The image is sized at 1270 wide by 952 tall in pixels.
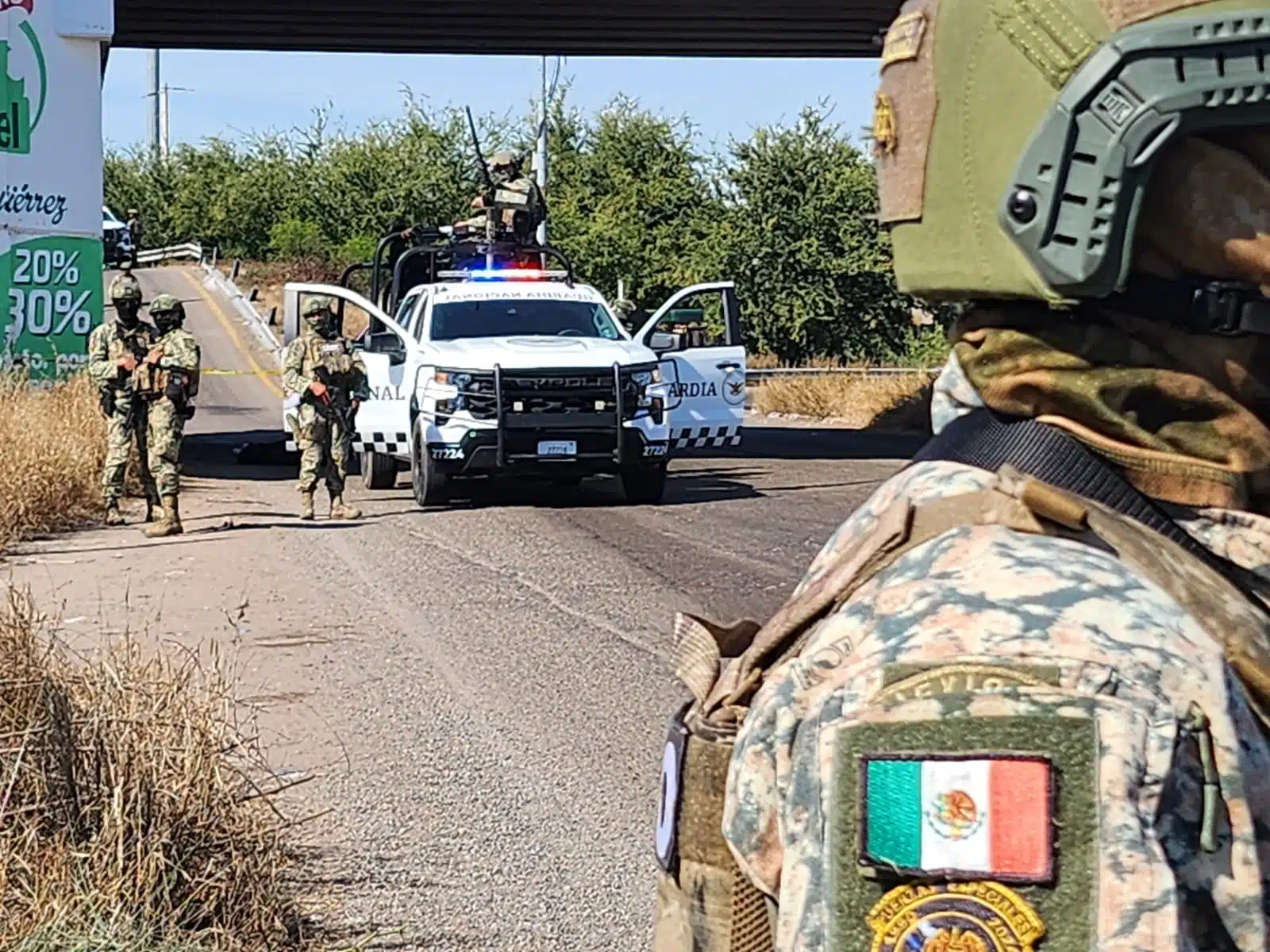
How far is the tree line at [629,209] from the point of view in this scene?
42500 millimetres

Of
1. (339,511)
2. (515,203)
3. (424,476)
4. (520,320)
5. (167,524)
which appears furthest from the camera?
(515,203)

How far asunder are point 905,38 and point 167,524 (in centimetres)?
1235

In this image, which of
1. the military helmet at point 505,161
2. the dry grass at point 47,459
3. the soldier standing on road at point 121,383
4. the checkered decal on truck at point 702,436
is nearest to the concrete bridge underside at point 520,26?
the military helmet at point 505,161

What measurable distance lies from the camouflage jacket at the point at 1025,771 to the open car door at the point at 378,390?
13.6 metres

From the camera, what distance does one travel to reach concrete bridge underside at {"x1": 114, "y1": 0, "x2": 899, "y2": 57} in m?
24.1

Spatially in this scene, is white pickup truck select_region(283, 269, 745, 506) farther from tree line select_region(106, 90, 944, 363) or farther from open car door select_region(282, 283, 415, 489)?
tree line select_region(106, 90, 944, 363)

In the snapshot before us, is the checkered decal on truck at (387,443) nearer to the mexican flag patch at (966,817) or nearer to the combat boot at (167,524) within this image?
the combat boot at (167,524)

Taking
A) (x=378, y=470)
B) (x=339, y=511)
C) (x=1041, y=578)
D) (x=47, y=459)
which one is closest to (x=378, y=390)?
(x=378, y=470)

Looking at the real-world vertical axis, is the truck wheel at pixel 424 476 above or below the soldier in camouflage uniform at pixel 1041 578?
below

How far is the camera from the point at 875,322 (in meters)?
43.7

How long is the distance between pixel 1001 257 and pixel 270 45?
27281 millimetres

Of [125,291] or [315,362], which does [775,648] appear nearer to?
[125,291]

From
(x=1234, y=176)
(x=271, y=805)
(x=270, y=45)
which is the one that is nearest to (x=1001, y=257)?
(x=1234, y=176)

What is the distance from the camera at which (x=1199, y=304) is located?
165cm
